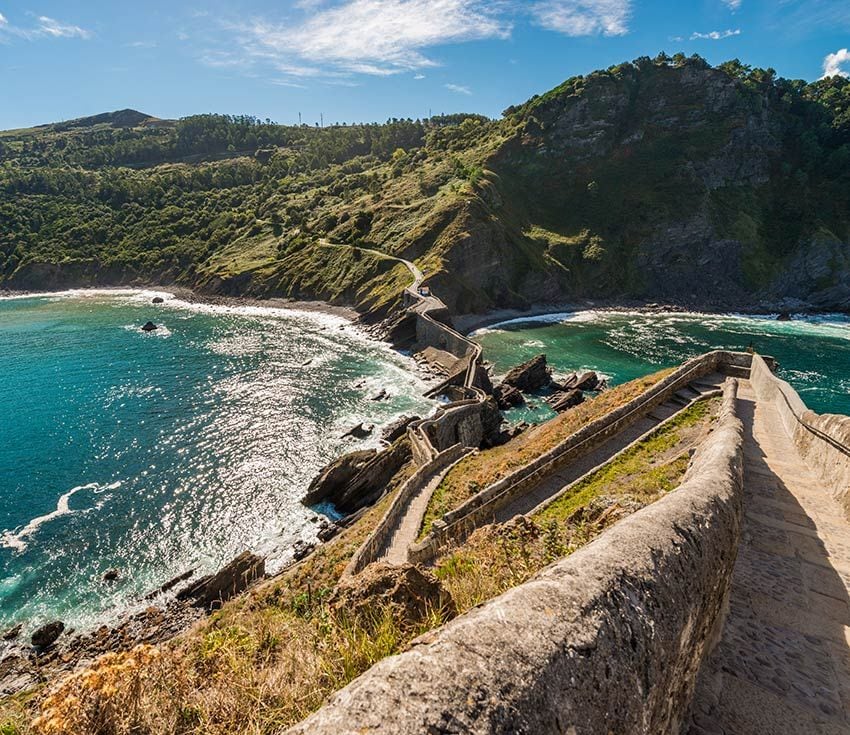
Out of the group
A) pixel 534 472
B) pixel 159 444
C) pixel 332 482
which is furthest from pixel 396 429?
pixel 534 472

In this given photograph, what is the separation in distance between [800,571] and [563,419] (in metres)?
18.2

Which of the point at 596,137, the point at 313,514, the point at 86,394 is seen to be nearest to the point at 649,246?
the point at 596,137

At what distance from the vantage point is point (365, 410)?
49.8 metres

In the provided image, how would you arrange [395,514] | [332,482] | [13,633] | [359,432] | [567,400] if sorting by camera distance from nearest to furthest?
1. [395,514]
2. [13,633]
3. [332,482]
4. [359,432]
5. [567,400]

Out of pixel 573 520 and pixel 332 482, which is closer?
pixel 573 520

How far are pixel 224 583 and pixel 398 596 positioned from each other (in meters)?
24.8

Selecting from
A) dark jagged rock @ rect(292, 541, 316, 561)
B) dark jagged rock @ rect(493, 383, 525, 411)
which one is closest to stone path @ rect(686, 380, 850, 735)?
dark jagged rock @ rect(292, 541, 316, 561)

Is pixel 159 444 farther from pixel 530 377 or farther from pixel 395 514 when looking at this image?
pixel 530 377

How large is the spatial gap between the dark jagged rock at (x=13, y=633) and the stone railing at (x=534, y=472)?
24.5 metres

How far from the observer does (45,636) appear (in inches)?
933

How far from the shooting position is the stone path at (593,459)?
17203 millimetres

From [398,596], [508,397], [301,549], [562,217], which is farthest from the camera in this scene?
[562,217]

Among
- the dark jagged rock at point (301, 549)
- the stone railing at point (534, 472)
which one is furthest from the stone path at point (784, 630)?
the dark jagged rock at point (301, 549)

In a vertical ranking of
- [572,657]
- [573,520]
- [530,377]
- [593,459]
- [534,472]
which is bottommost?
[530,377]
